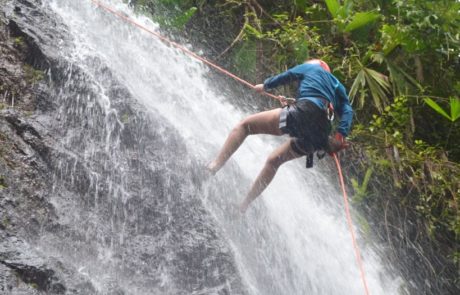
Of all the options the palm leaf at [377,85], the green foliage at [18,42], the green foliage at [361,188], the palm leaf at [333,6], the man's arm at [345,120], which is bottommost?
the green foliage at [361,188]

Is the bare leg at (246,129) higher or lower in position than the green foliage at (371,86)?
higher

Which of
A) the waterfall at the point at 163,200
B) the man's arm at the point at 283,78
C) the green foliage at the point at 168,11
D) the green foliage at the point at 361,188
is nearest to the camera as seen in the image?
the waterfall at the point at 163,200

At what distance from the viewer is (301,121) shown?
13.6 ft

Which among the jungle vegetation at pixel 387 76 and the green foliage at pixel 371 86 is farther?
the green foliage at pixel 371 86

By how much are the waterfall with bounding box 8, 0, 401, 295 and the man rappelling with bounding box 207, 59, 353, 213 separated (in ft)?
1.20

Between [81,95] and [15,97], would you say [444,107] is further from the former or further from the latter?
[15,97]

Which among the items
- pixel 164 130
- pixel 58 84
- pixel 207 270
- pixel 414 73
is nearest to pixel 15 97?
pixel 58 84

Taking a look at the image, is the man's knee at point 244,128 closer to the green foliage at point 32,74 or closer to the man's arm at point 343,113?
the man's arm at point 343,113

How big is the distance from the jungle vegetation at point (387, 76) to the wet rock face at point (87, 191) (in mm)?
3027

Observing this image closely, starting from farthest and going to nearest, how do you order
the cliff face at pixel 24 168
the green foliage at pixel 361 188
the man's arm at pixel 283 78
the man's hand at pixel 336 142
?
the green foliage at pixel 361 188
the man's hand at pixel 336 142
the man's arm at pixel 283 78
the cliff face at pixel 24 168

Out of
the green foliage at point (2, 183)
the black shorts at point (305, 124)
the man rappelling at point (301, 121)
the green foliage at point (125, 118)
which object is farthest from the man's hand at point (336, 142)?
the green foliage at point (2, 183)

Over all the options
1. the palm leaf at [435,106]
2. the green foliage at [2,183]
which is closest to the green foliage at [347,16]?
the palm leaf at [435,106]

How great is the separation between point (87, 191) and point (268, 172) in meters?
1.65

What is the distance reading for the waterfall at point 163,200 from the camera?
11.2ft
